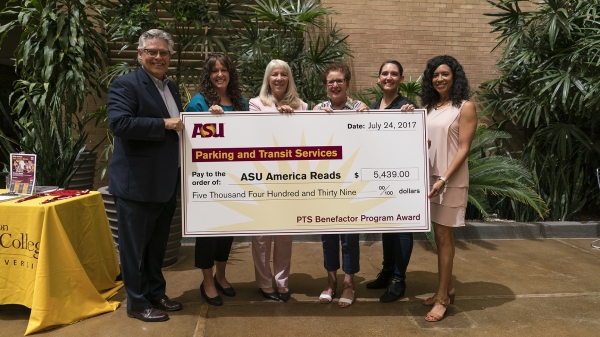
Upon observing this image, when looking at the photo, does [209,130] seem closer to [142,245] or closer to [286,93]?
[286,93]

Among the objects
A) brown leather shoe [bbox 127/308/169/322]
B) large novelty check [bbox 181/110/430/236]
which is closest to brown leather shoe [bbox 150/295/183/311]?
brown leather shoe [bbox 127/308/169/322]

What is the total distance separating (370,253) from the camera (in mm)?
4836

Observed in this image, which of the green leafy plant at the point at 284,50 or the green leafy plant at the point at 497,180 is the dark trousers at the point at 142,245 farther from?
the green leafy plant at the point at 497,180

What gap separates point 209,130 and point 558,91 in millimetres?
4386

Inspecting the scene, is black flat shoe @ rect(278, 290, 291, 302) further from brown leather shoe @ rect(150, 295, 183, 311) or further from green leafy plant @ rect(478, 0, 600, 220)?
green leafy plant @ rect(478, 0, 600, 220)

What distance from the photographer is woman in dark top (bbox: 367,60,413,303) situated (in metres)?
3.24

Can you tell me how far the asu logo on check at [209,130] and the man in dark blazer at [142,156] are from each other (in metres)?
0.14

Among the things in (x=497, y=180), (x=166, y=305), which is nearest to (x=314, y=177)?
(x=166, y=305)

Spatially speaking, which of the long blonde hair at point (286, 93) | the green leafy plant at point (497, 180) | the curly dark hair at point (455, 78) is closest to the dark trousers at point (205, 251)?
the long blonde hair at point (286, 93)

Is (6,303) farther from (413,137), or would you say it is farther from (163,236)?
(413,137)

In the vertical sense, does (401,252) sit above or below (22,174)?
below

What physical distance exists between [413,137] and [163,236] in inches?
76.0

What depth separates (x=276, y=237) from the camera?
3420mm

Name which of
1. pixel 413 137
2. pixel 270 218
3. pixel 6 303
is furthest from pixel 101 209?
pixel 413 137
